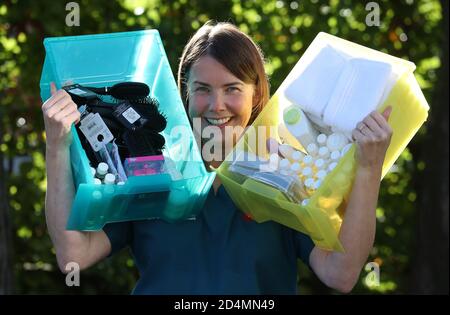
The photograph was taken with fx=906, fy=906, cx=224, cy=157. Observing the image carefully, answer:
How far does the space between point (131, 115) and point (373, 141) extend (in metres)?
0.59

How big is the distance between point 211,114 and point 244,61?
173mm

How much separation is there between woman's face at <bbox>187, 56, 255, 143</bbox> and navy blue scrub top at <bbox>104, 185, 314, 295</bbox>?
222 millimetres

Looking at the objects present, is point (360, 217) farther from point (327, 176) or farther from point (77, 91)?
point (77, 91)

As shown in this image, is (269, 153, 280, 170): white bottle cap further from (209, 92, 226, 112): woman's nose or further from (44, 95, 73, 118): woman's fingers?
(44, 95, 73, 118): woman's fingers

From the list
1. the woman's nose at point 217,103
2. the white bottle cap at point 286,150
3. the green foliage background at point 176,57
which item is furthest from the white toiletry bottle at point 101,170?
the green foliage background at point 176,57

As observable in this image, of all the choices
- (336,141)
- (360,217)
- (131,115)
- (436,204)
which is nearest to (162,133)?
(131,115)

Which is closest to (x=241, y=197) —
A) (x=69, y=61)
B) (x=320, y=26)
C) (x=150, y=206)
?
(x=150, y=206)

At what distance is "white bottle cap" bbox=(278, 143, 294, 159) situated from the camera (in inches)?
87.0

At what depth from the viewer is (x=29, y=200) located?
4.19m

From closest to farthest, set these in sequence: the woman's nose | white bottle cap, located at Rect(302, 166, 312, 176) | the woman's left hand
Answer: the woman's left hand < white bottle cap, located at Rect(302, 166, 312, 176) < the woman's nose

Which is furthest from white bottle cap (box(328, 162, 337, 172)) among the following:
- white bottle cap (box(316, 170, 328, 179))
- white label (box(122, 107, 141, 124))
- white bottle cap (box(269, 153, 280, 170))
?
white label (box(122, 107, 141, 124))

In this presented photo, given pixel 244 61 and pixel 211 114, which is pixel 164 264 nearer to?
pixel 211 114

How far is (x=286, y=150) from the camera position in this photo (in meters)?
2.21

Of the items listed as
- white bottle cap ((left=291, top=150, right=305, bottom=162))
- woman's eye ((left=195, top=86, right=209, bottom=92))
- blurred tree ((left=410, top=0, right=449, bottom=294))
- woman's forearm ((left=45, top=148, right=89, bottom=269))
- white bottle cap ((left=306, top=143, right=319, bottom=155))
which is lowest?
blurred tree ((left=410, top=0, right=449, bottom=294))
